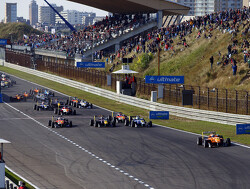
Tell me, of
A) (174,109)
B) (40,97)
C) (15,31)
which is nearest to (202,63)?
(174,109)

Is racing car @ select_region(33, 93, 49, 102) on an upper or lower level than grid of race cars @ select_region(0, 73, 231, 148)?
upper

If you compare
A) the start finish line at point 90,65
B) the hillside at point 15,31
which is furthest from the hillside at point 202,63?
the hillside at point 15,31

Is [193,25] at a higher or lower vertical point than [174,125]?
higher

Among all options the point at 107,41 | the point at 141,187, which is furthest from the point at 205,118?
the point at 107,41

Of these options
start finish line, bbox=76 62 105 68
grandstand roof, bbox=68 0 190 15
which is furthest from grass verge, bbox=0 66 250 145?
grandstand roof, bbox=68 0 190 15

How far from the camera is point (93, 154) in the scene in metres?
24.6

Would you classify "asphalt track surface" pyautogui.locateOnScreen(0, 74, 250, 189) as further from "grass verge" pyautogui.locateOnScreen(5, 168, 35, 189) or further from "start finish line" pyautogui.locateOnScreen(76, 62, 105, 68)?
"start finish line" pyautogui.locateOnScreen(76, 62, 105, 68)

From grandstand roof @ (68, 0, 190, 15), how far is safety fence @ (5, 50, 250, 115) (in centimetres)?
1412

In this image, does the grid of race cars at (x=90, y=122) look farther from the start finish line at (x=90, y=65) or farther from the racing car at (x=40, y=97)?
the start finish line at (x=90, y=65)

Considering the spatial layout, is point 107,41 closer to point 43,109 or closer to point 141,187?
point 43,109

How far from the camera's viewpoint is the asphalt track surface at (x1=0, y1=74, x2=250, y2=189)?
1936 centimetres

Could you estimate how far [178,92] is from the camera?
4034cm

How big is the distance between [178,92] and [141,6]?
41.1 metres

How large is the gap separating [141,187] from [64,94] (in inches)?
1479
